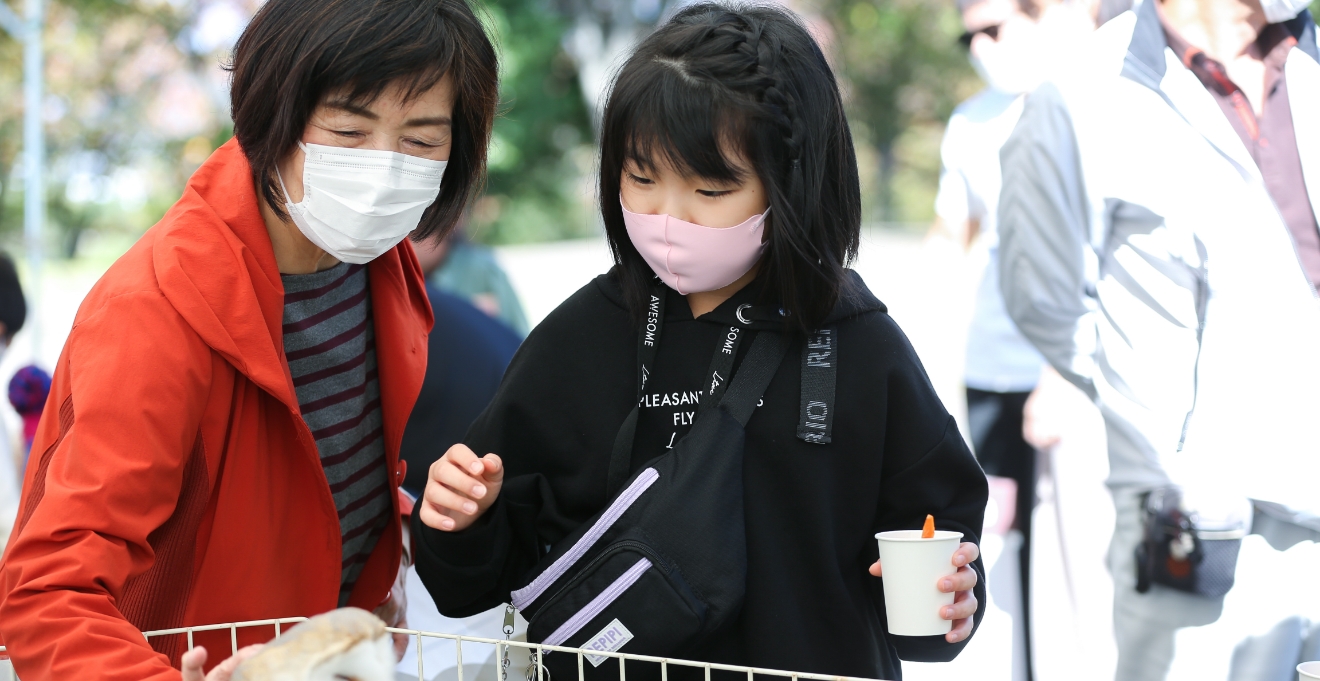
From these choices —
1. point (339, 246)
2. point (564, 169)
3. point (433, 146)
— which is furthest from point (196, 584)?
point (564, 169)

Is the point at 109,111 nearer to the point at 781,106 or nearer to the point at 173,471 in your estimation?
the point at 173,471

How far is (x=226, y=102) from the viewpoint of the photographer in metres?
7.11

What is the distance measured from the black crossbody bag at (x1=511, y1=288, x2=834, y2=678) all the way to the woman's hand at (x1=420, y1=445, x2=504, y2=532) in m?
0.12

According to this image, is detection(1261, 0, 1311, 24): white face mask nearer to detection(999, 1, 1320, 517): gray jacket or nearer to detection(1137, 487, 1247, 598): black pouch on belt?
detection(999, 1, 1320, 517): gray jacket

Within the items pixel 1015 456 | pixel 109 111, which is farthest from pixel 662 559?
→ pixel 109 111

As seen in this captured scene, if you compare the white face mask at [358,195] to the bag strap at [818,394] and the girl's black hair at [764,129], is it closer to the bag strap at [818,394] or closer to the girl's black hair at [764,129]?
the girl's black hair at [764,129]

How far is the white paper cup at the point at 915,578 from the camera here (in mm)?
1206

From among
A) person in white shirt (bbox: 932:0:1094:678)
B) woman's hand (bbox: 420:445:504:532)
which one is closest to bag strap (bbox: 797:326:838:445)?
woman's hand (bbox: 420:445:504:532)

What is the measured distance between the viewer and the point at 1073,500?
9.46ft

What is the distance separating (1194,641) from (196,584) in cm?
229

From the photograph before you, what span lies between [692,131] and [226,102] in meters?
6.68

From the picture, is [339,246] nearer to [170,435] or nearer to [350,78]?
[350,78]

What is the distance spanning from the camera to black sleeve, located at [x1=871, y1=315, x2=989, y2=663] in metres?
1.40

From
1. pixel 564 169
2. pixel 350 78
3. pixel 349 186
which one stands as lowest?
pixel 349 186
